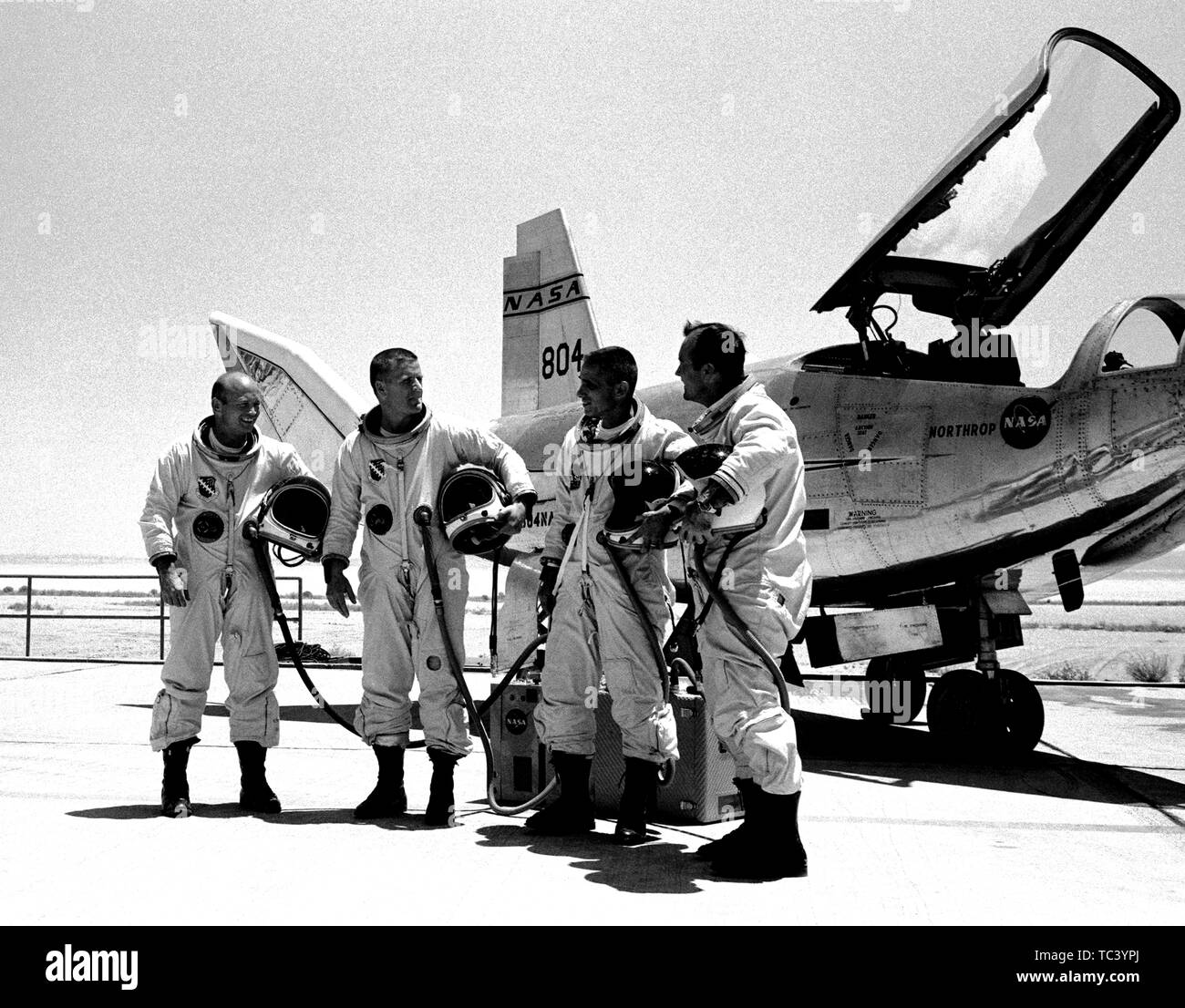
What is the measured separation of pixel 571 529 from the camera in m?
5.07

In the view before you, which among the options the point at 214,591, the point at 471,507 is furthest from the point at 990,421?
the point at 214,591

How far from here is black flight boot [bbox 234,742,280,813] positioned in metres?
5.31

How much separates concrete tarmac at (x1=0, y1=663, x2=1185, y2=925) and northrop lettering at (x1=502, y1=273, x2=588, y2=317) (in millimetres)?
6532

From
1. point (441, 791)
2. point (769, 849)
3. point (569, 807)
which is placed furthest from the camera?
point (441, 791)

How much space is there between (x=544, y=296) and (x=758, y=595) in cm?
934

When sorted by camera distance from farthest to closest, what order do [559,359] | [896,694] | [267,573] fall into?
[559,359] → [896,694] → [267,573]

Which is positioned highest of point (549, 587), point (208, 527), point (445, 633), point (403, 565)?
point (208, 527)

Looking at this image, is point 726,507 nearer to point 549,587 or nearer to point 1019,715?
point 549,587

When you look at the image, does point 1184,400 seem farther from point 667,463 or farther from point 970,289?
point 667,463

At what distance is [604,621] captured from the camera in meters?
4.79

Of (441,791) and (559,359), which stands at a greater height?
(559,359)

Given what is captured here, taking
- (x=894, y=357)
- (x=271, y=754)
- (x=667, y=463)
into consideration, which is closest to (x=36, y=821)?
(x=271, y=754)

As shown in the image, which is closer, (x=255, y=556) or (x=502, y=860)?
(x=502, y=860)
